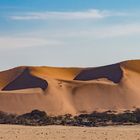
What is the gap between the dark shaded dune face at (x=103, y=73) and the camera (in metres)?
66.3

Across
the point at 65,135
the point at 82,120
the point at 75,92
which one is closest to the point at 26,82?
the point at 75,92

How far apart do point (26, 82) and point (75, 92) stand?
9.41 meters

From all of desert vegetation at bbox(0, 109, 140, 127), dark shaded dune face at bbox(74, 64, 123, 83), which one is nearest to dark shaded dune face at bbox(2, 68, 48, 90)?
dark shaded dune face at bbox(74, 64, 123, 83)

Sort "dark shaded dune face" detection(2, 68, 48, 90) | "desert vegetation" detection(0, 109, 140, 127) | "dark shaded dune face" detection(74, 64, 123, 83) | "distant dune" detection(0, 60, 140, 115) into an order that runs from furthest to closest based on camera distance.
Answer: "dark shaded dune face" detection(74, 64, 123, 83) → "dark shaded dune face" detection(2, 68, 48, 90) → "distant dune" detection(0, 60, 140, 115) → "desert vegetation" detection(0, 109, 140, 127)

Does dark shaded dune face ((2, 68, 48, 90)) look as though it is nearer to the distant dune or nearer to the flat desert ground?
the distant dune

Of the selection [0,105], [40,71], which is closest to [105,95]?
[0,105]

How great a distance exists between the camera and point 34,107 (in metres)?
52.4

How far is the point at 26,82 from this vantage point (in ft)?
217

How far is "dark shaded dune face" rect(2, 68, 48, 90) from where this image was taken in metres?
62.1

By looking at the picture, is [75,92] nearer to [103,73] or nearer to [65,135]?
[103,73]

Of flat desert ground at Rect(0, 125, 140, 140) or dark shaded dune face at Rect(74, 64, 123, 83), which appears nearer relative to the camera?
flat desert ground at Rect(0, 125, 140, 140)

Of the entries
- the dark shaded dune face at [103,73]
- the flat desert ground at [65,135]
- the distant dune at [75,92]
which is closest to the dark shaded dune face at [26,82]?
the distant dune at [75,92]

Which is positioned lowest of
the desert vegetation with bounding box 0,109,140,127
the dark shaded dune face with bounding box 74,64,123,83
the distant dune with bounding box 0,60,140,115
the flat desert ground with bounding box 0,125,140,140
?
the flat desert ground with bounding box 0,125,140,140

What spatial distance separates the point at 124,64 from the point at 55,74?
10.1 m
